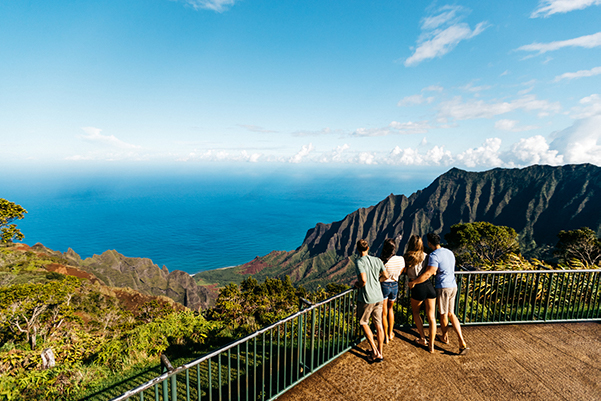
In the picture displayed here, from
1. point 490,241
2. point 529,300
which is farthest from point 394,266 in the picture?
point 490,241

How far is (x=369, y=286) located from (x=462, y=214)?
173 metres

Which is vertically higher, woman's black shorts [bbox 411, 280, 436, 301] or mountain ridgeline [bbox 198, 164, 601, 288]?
woman's black shorts [bbox 411, 280, 436, 301]

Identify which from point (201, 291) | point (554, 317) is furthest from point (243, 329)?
point (201, 291)

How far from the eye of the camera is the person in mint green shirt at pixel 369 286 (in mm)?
4016

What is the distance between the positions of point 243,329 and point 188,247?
191m

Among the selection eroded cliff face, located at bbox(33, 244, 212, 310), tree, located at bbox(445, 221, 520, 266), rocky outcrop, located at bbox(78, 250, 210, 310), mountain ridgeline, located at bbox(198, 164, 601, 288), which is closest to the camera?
→ tree, located at bbox(445, 221, 520, 266)

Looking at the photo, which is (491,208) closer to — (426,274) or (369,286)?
(426,274)

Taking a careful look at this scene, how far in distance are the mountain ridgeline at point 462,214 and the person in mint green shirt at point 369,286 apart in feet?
354

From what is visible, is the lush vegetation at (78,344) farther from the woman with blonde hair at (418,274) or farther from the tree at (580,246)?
the tree at (580,246)

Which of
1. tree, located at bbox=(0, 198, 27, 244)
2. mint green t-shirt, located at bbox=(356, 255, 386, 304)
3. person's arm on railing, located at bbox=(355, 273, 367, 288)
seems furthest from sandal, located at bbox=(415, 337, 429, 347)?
tree, located at bbox=(0, 198, 27, 244)

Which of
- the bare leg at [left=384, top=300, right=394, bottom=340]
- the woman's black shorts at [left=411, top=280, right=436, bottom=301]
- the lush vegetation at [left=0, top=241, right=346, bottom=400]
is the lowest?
the lush vegetation at [left=0, top=241, right=346, bottom=400]

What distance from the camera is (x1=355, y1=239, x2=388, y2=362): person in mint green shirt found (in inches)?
158

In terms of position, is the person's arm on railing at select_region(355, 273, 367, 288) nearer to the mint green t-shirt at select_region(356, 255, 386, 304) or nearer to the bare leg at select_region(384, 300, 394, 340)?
the mint green t-shirt at select_region(356, 255, 386, 304)

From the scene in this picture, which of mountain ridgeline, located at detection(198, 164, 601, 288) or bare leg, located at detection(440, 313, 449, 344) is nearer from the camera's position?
bare leg, located at detection(440, 313, 449, 344)
